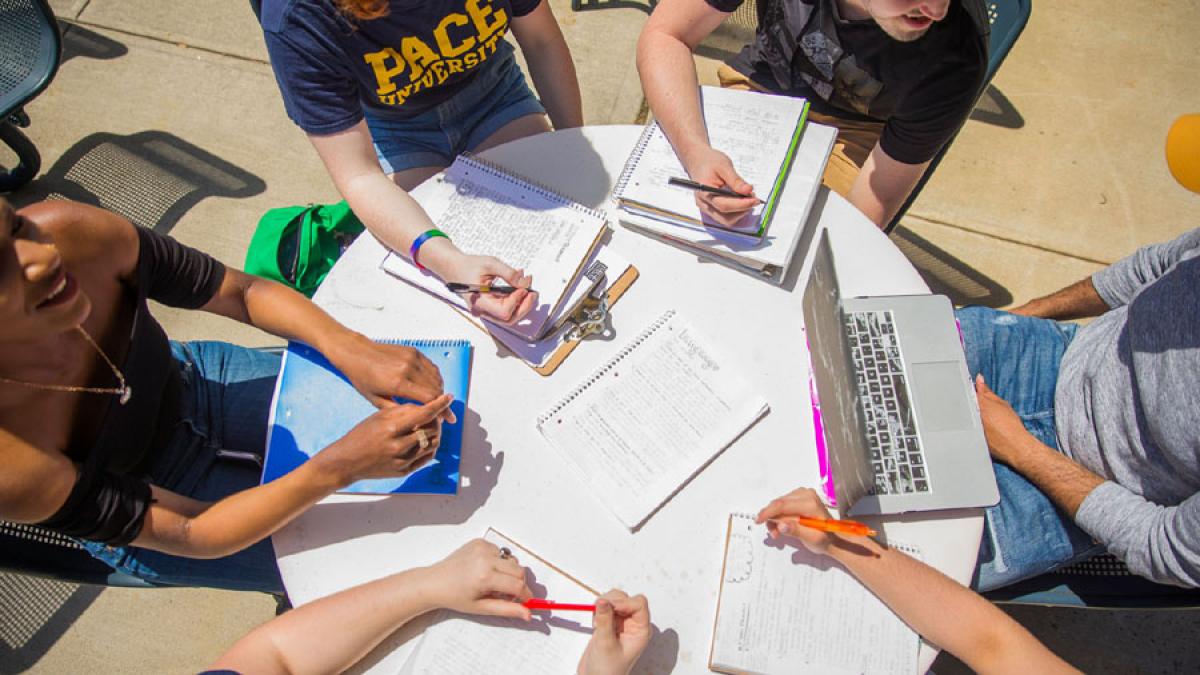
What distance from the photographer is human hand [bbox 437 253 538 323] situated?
144 centimetres

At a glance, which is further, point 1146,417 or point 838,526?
point 1146,417

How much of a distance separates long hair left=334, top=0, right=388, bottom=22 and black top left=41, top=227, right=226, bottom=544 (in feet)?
1.92

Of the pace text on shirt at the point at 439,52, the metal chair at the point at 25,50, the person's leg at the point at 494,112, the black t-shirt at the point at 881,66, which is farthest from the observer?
the metal chair at the point at 25,50

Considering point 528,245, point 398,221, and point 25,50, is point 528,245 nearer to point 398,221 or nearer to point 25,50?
point 398,221

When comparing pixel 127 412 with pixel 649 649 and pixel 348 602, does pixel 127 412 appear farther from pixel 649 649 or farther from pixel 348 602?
pixel 649 649

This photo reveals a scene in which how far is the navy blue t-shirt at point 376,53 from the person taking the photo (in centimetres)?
150

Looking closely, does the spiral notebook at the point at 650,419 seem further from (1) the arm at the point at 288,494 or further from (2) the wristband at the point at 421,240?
(2) the wristband at the point at 421,240

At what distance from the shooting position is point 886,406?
1421 mm

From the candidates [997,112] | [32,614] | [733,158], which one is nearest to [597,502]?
[733,158]

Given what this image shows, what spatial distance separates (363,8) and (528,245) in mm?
584

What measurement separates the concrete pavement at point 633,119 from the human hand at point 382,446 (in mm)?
1407

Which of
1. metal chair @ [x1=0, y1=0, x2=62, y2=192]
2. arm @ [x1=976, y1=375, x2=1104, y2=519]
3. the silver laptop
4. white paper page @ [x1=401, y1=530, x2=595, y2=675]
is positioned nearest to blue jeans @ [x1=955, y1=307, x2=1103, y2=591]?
arm @ [x1=976, y1=375, x2=1104, y2=519]

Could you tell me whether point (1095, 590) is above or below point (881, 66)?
below

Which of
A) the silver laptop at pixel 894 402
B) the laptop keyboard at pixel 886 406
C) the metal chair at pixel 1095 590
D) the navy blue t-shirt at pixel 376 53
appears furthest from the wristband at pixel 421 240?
the metal chair at pixel 1095 590
